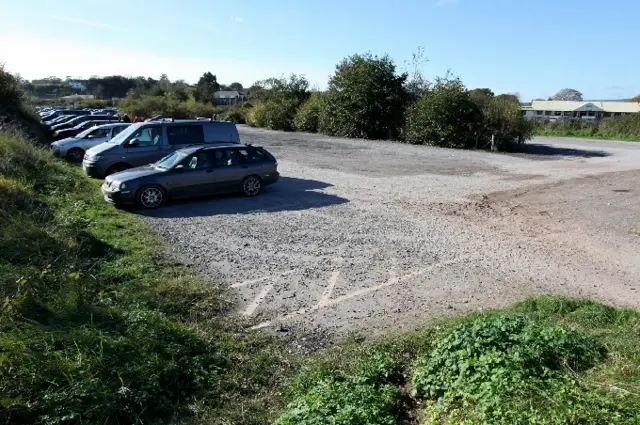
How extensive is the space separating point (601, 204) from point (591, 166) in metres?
9.40

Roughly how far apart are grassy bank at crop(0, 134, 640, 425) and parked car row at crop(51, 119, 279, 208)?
228 inches

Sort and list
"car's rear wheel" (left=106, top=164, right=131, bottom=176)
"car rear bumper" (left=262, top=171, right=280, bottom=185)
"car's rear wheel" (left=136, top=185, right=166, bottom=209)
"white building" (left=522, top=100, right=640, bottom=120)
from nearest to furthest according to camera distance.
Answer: "car's rear wheel" (left=136, top=185, right=166, bottom=209)
"car rear bumper" (left=262, top=171, right=280, bottom=185)
"car's rear wheel" (left=106, top=164, right=131, bottom=176)
"white building" (left=522, top=100, right=640, bottom=120)

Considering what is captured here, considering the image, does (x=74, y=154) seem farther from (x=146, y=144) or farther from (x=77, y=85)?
(x=77, y=85)

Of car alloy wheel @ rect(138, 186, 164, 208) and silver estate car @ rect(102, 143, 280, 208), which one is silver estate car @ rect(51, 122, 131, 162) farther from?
car alloy wheel @ rect(138, 186, 164, 208)

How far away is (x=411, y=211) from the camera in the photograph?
39.7ft

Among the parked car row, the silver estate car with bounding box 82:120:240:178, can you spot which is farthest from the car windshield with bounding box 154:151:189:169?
the silver estate car with bounding box 82:120:240:178

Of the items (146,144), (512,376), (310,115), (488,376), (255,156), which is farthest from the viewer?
(310,115)

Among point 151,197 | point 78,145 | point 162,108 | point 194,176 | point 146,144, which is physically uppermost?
point 162,108

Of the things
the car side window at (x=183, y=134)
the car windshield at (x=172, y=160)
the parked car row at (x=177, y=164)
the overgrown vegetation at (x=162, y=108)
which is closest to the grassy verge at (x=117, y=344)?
the parked car row at (x=177, y=164)

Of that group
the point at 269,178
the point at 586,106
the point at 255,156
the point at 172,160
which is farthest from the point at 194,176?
the point at 586,106


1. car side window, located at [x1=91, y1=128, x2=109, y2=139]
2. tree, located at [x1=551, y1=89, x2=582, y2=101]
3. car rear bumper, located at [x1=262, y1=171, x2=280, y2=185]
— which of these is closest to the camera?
car rear bumper, located at [x1=262, y1=171, x2=280, y2=185]

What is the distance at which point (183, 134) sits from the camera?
16.0 metres

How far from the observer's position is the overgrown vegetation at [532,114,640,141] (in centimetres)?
3868

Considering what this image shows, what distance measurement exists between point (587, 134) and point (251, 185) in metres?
36.4
